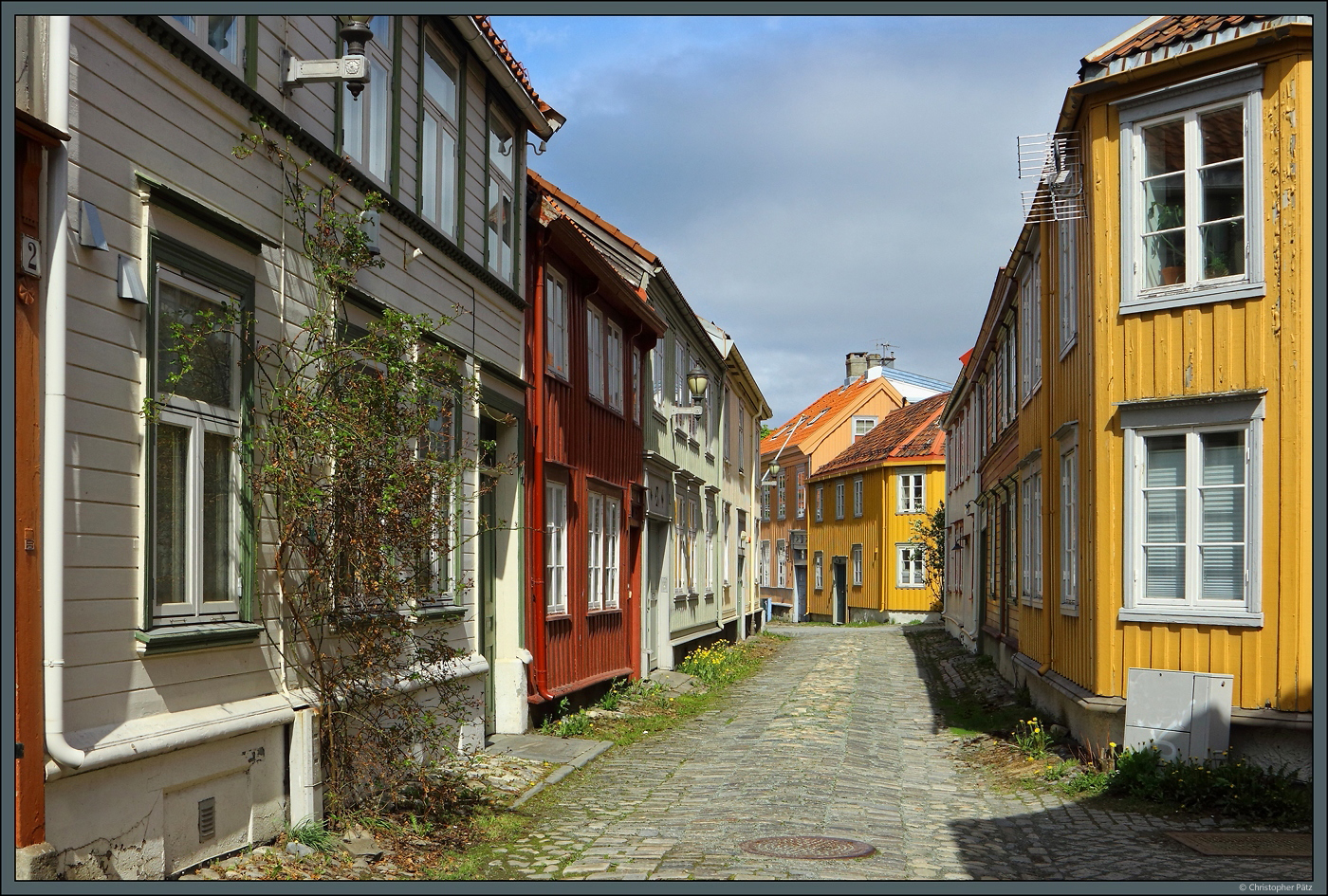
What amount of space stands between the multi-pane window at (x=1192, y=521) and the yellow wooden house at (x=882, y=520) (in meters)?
30.1

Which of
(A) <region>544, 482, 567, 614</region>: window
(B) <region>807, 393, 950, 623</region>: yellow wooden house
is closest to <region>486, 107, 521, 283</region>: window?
(A) <region>544, 482, 567, 614</region>: window

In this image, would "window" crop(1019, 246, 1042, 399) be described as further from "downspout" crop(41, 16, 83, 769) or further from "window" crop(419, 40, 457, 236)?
"downspout" crop(41, 16, 83, 769)

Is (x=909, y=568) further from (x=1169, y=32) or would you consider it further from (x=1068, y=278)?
(x=1169, y=32)

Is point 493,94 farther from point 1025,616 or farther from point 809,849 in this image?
point 1025,616

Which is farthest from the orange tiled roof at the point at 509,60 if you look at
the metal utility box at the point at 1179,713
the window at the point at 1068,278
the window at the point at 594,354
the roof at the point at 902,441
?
the roof at the point at 902,441

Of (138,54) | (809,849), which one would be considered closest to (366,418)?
(138,54)

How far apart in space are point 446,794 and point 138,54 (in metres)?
5.30

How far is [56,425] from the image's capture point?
552cm

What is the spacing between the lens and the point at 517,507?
43.4ft

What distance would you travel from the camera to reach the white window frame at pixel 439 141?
10555 mm

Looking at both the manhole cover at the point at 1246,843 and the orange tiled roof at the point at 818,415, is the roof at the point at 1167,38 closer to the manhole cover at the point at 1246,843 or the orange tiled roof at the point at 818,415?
the manhole cover at the point at 1246,843

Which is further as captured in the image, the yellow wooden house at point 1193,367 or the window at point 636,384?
the window at point 636,384

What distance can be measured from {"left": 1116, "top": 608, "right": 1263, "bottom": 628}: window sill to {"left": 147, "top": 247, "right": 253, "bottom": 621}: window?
7.54 metres

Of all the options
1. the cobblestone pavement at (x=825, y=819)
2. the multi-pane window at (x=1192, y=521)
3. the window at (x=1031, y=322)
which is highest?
the window at (x=1031, y=322)
